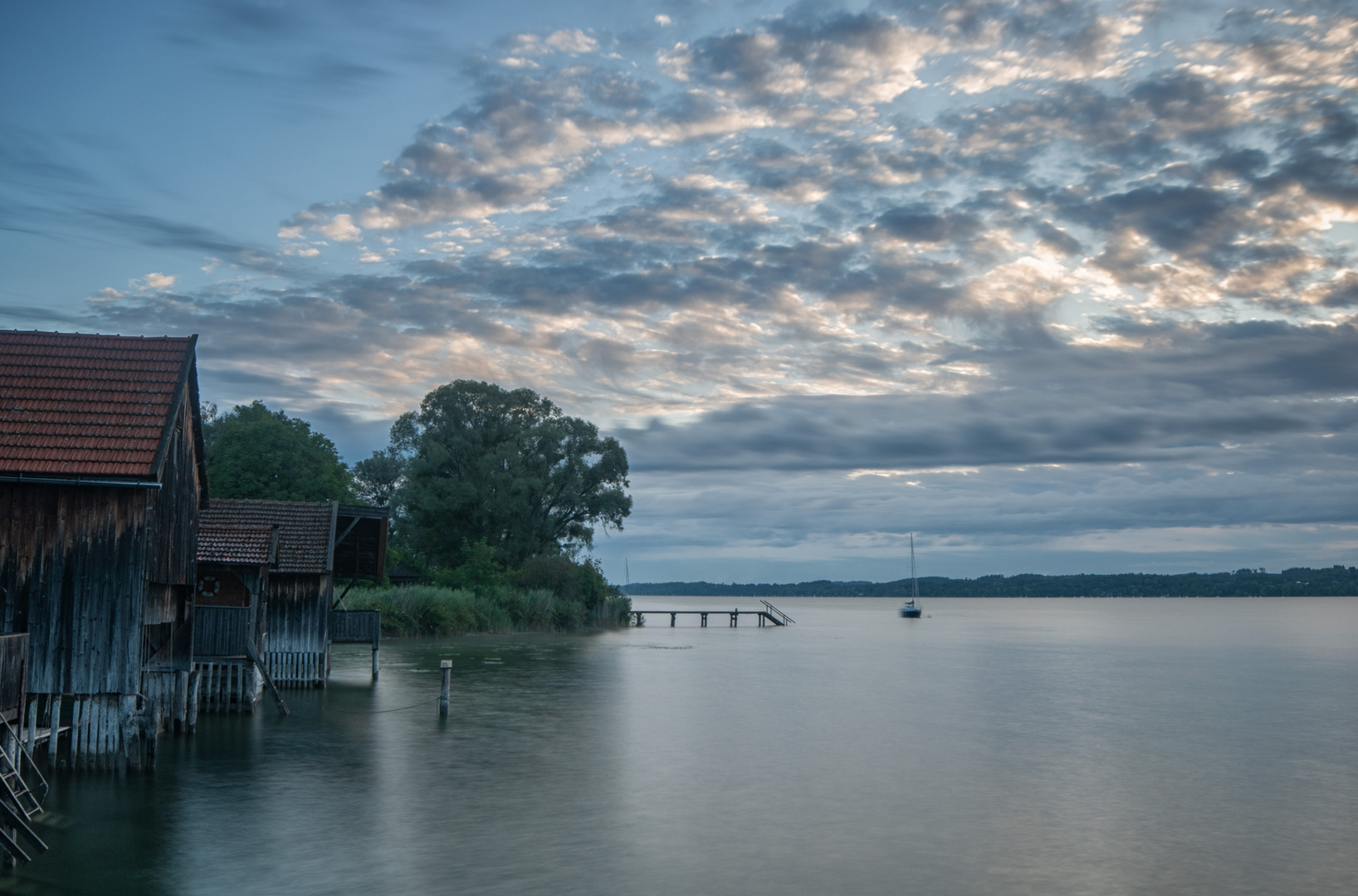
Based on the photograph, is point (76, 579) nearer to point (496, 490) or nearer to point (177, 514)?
point (177, 514)

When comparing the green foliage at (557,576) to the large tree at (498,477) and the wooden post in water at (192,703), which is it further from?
the wooden post in water at (192,703)

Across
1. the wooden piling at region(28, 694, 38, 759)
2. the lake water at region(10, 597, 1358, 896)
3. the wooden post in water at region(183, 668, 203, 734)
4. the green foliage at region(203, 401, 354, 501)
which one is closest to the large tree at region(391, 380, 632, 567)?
the green foliage at region(203, 401, 354, 501)

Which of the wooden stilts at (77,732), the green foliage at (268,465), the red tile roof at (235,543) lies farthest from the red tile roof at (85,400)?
the green foliage at (268,465)

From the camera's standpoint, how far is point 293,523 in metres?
30.8

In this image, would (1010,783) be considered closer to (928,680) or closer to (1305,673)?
(928,680)

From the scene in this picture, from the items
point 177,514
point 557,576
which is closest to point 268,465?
point 557,576

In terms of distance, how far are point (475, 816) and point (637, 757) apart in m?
7.90

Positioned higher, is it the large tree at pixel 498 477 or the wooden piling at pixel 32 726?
the large tree at pixel 498 477

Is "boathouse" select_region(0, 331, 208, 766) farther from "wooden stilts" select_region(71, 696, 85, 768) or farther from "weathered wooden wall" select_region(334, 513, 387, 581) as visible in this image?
"weathered wooden wall" select_region(334, 513, 387, 581)

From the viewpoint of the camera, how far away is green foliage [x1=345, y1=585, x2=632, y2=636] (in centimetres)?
6009

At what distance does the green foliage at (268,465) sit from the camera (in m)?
64.1

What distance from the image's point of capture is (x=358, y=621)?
3688 cm

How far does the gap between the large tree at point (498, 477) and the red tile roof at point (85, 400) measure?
5725 cm

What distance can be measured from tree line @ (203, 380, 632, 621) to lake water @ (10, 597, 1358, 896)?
33965mm
